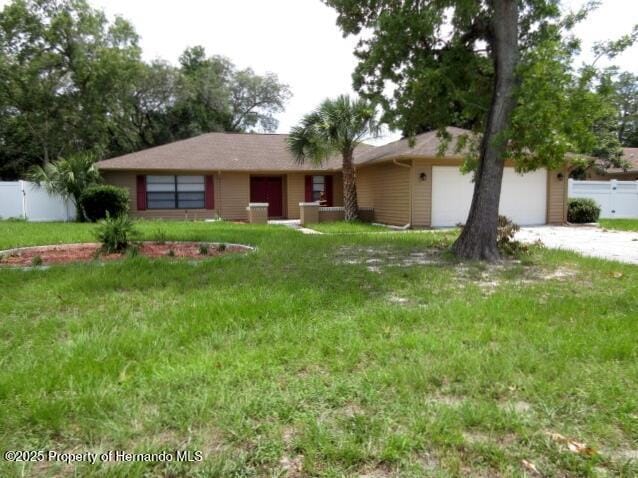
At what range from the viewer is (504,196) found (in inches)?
654

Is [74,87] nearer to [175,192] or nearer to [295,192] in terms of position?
[175,192]

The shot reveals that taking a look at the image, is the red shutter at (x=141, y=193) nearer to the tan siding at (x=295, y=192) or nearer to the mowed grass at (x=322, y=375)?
the tan siding at (x=295, y=192)

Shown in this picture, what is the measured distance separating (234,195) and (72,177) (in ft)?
20.3

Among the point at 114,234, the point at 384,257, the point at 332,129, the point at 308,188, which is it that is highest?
the point at 332,129

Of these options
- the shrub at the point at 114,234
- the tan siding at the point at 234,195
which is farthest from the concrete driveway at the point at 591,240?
the tan siding at the point at 234,195

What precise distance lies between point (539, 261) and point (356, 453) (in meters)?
6.80

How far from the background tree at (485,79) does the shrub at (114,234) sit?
5.41m

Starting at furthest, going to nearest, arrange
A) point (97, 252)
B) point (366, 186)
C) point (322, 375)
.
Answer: point (366, 186) < point (97, 252) < point (322, 375)

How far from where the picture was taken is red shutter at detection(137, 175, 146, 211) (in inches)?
752

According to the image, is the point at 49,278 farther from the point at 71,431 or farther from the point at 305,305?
the point at 71,431

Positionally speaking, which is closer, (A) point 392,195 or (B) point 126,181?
(A) point 392,195

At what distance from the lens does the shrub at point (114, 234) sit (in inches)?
324

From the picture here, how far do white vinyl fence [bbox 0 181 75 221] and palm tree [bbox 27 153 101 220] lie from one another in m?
0.41

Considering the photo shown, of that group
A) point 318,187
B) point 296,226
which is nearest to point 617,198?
point 318,187
